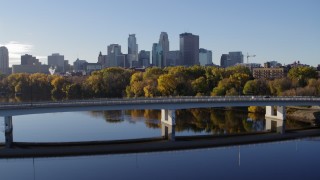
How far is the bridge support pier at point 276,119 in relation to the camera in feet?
219

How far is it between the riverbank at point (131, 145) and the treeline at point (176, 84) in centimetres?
3750

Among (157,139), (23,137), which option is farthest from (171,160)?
(23,137)

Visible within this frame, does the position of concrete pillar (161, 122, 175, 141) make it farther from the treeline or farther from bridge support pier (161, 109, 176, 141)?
the treeline

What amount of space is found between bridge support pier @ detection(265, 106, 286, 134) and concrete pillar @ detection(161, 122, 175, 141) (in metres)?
16.1

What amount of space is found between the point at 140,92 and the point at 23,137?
55369 millimetres

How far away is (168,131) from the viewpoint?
205ft

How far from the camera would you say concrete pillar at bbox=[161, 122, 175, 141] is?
58025mm

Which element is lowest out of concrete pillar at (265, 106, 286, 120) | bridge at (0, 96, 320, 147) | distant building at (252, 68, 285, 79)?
concrete pillar at (265, 106, 286, 120)

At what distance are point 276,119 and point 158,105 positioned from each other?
2407 centimetres

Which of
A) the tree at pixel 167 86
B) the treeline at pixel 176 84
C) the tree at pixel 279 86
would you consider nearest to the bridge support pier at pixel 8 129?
the tree at pixel 167 86

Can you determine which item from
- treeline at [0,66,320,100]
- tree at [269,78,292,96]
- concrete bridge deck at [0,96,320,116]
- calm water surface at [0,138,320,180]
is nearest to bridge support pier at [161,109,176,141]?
concrete bridge deck at [0,96,320,116]

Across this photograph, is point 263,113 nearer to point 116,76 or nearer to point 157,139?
point 157,139

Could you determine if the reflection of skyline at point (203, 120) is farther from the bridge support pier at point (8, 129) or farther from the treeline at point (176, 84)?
the bridge support pier at point (8, 129)

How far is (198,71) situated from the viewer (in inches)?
4739
